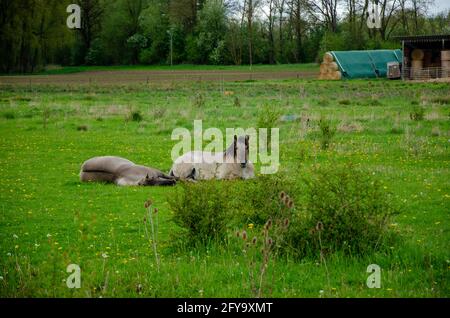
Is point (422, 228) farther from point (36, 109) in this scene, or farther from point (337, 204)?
point (36, 109)

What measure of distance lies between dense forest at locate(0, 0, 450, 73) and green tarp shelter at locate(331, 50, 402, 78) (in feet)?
35.6

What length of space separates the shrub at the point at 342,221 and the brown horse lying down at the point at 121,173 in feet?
20.2

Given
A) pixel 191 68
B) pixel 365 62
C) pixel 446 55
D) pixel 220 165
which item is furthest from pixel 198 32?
pixel 220 165

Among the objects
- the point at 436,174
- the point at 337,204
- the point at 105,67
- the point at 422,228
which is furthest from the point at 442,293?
the point at 105,67

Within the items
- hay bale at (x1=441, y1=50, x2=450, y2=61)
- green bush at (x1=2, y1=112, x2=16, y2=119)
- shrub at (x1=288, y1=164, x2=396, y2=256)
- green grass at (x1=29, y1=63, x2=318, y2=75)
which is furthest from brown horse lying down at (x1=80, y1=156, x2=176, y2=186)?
green grass at (x1=29, y1=63, x2=318, y2=75)

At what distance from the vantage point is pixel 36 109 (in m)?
33.0

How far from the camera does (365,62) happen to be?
6538 centimetres

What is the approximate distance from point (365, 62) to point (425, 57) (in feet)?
22.2

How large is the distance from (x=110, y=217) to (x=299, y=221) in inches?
156

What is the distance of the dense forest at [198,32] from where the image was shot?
7938 centimetres

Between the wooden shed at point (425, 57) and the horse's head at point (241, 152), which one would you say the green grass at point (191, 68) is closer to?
the wooden shed at point (425, 57)

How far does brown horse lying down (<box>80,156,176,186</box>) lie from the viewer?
1473 centimetres

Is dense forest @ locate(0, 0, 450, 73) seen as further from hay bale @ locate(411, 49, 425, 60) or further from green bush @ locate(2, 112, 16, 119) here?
green bush @ locate(2, 112, 16, 119)
